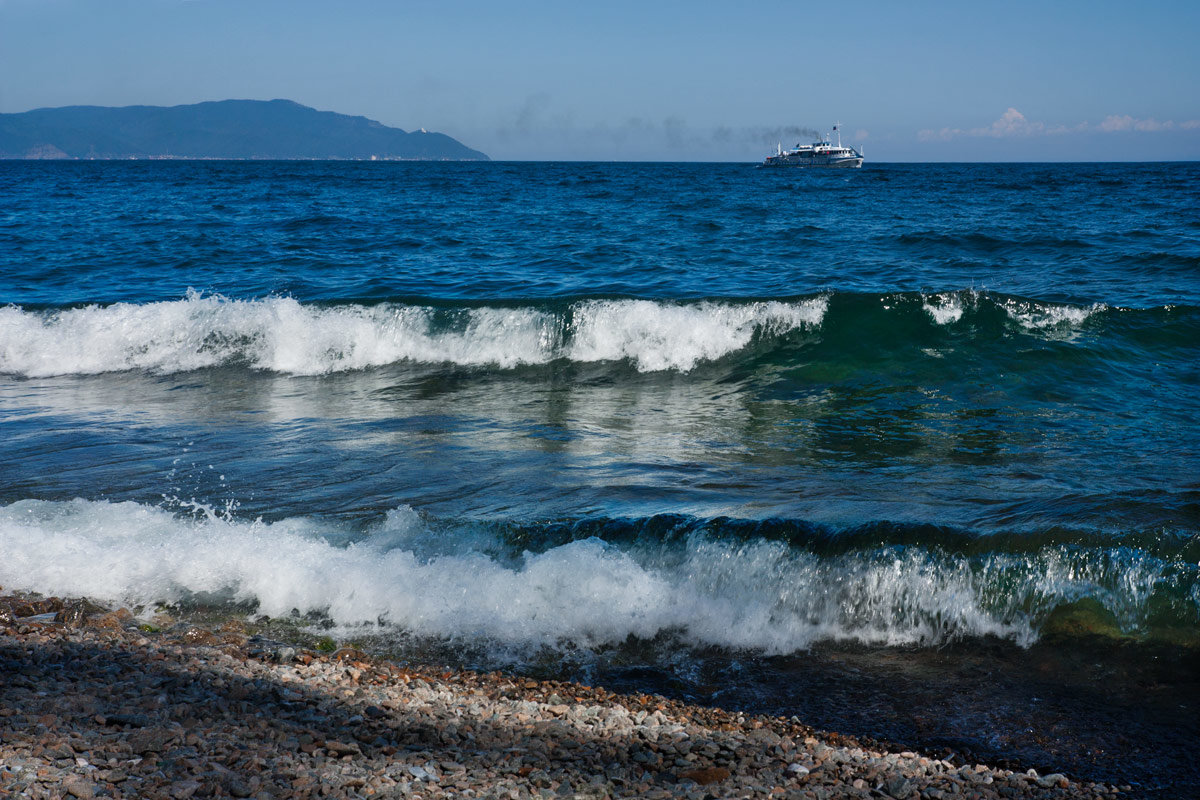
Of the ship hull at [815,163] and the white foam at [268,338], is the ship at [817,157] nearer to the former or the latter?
the ship hull at [815,163]

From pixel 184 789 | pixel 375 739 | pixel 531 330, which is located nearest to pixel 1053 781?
pixel 375 739

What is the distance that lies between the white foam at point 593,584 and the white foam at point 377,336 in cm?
653

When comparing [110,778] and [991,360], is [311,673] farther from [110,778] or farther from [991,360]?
[991,360]

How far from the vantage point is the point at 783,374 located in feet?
34.5

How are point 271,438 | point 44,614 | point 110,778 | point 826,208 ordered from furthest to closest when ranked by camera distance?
point 826,208 < point 271,438 < point 44,614 < point 110,778

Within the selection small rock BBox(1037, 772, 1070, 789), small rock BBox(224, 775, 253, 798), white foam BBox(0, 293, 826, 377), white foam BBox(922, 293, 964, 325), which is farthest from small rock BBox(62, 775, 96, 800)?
white foam BBox(922, 293, 964, 325)

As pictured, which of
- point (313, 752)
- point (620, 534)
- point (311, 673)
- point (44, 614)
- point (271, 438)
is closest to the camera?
point (313, 752)

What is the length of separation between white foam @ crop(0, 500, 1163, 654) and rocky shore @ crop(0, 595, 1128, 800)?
27.0 inches

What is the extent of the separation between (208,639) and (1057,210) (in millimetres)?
28221

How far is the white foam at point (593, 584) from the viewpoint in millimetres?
4660

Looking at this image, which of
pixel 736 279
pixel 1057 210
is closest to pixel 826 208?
pixel 1057 210

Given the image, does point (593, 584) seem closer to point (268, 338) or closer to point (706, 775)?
point (706, 775)

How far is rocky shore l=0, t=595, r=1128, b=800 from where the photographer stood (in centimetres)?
285

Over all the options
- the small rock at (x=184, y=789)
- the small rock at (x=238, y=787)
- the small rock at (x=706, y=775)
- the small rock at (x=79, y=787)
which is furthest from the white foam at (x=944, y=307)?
the small rock at (x=79, y=787)
